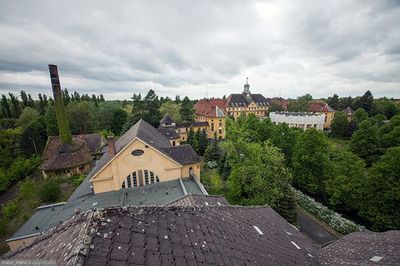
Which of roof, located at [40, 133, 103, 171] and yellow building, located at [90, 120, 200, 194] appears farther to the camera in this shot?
roof, located at [40, 133, 103, 171]

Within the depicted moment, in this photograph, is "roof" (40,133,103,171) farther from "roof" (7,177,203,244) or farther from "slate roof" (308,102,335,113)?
"slate roof" (308,102,335,113)

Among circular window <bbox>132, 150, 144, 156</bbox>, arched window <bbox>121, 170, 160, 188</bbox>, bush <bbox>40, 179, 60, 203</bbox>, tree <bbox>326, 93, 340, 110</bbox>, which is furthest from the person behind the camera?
tree <bbox>326, 93, 340, 110</bbox>

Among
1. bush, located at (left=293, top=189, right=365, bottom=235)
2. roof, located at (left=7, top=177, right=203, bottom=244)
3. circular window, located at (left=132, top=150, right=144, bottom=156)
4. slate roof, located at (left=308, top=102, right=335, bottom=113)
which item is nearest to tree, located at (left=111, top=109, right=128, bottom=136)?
roof, located at (left=7, top=177, right=203, bottom=244)

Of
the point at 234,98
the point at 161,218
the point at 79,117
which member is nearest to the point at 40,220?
the point at 161,218

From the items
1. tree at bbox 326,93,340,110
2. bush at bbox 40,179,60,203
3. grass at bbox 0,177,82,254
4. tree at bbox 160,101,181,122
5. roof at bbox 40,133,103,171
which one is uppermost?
tree at bbox 326,93,340,110

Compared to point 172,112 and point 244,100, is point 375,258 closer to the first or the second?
point 172,112

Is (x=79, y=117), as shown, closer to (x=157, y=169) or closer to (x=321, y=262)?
(x=157, y=169)

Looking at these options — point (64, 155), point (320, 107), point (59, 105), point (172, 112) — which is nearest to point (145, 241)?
point (64, 155)
